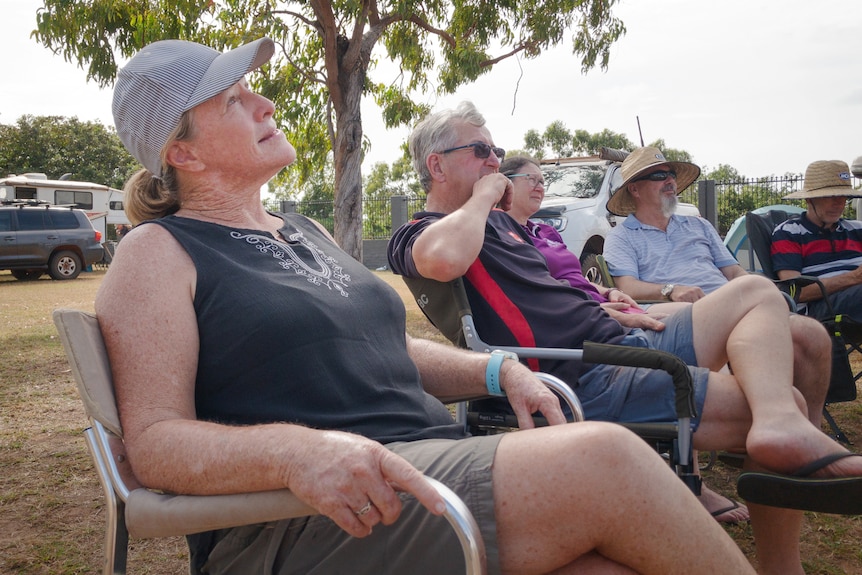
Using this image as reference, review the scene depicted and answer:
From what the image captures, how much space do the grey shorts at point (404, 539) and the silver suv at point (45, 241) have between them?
18.9 m

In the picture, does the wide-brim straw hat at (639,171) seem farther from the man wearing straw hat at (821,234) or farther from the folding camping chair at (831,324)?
the man wearing straw hat at (821,234)

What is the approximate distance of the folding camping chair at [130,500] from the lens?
112cm

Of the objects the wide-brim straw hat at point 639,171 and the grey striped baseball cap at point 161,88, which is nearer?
the grey striped baseball cap at point 161,88

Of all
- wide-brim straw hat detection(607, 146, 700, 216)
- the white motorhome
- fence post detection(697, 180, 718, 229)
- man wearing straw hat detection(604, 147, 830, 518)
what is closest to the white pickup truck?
wide-brim straw hat detection(607, 146, 700, 216)

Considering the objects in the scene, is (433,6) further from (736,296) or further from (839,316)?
(736,296)

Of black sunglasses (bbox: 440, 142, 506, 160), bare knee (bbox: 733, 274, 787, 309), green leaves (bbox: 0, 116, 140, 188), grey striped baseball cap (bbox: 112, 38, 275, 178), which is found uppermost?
green leaves (bbox: 0, 116, 140, 188)

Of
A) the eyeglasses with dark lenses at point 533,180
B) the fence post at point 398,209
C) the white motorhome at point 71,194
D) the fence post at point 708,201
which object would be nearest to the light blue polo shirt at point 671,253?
the eyeglasses with dark lenses at point 533,180

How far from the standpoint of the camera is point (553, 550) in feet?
3.92

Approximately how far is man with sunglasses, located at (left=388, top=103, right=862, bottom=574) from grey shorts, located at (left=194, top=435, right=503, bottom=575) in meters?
0.65

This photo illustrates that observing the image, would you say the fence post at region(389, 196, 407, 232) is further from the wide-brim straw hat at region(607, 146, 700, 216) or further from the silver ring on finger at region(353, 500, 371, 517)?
the silver ring on finger at region(353, 500, 371, 517)

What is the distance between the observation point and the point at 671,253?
3.92 m

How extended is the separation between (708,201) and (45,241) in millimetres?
16064

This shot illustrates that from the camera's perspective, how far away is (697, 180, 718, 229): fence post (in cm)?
1736

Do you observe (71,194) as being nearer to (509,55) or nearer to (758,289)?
(509,55)
